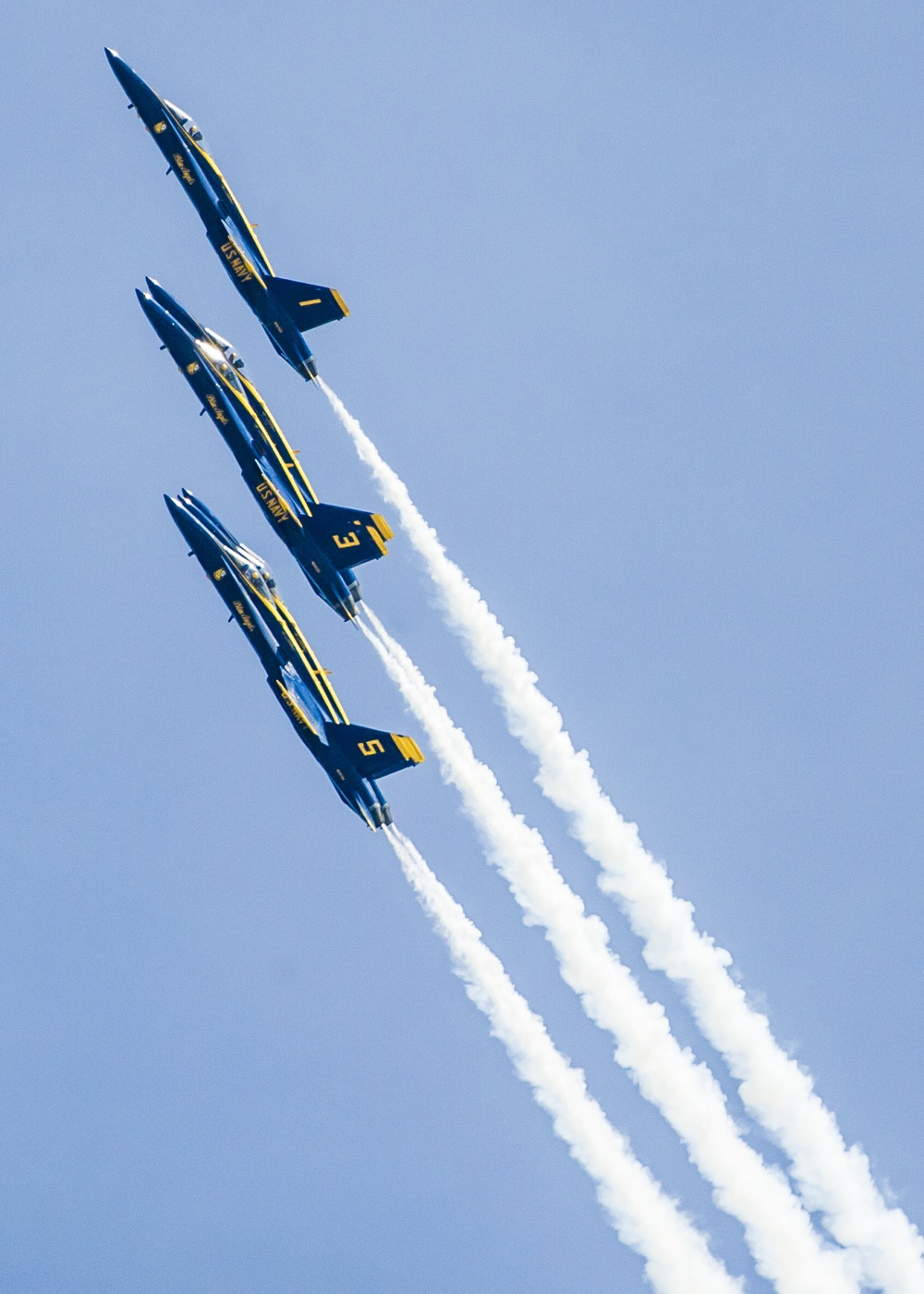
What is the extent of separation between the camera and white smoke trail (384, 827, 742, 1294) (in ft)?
264

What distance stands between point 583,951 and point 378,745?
10722 millimetres

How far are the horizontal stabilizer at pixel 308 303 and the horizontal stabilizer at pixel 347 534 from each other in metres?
7.47

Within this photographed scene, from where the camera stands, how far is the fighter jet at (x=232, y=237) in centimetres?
8519

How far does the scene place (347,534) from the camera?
3231 inches

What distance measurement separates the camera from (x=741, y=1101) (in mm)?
81938

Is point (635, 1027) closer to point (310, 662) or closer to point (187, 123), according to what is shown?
point (310, 662)

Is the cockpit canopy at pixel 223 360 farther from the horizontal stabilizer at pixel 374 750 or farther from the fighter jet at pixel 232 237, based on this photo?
the horizontal stabilizer at pixel 374 750

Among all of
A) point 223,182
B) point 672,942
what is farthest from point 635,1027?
point 223,182

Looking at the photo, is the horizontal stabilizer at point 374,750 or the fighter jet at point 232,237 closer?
the horizontal stabilizer at point 374,750

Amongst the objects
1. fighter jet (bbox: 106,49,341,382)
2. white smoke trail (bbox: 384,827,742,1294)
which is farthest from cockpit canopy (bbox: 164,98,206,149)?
white smoke trail (bbox: 384,827,742,1294)

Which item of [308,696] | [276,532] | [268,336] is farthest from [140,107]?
[308,696]

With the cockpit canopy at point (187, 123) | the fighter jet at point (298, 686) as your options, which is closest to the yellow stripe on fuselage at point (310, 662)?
the fighter jet at point (298, 686)

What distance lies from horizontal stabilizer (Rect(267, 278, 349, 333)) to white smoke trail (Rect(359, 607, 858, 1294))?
36.4 ft

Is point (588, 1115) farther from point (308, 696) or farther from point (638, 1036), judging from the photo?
point (308, 696)
